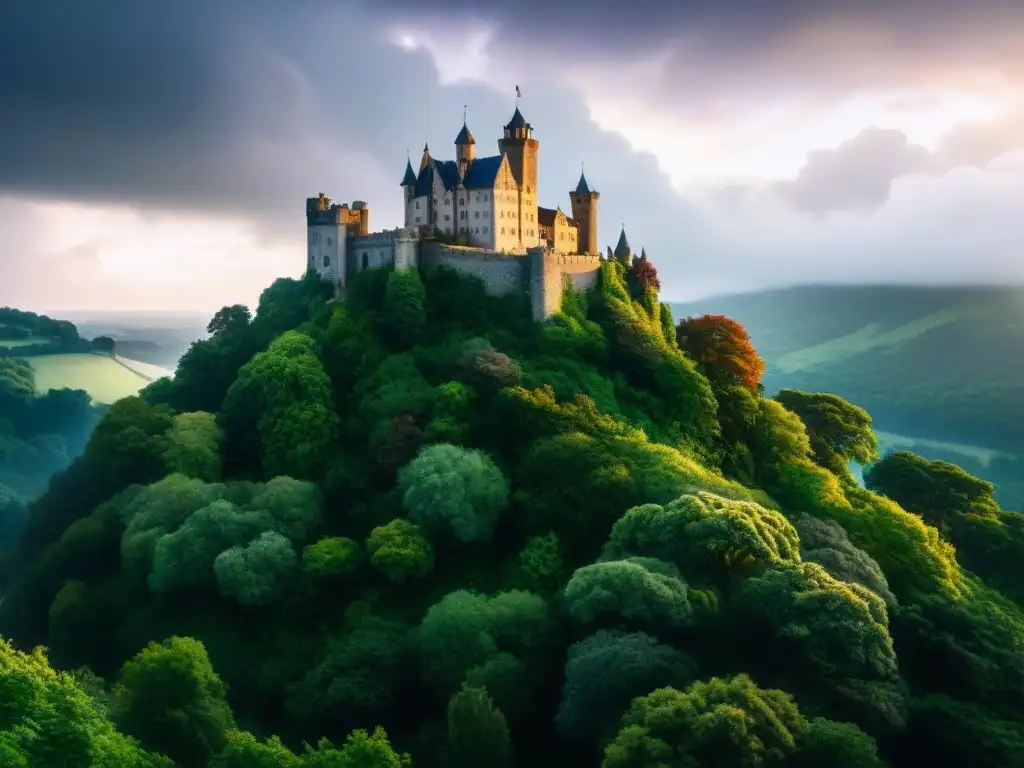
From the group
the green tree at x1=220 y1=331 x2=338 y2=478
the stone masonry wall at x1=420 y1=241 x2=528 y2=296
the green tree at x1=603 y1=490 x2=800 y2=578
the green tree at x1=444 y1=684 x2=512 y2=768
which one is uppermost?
the stone masonry wall at x1=420 y1=241 x2=528 y2=296

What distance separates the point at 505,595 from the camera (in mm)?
40656

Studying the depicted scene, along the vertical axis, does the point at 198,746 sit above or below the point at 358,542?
below

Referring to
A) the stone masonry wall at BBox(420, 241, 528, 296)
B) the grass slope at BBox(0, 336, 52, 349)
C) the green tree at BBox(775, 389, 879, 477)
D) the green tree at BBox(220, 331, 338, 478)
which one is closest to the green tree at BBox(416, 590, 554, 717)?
the green tree at BBox(220, 331, 338, 478)

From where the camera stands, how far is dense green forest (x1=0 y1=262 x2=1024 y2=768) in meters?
34.4

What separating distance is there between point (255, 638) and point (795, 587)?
24089 millimetres

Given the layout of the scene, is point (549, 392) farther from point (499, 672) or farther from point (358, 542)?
point (499, 672)

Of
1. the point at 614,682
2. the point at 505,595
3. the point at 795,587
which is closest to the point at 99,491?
the point at 505,595

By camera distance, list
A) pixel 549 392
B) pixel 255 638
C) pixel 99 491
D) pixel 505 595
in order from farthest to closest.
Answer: pixel 99 491, pixel 549 392, pixel 255 638, pixel 505 595

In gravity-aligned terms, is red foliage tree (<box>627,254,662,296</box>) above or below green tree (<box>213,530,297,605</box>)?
above

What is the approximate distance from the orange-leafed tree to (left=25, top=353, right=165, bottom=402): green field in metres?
54.4

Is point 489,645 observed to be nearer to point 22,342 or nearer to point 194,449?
point 194,449

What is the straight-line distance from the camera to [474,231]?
6312 cm

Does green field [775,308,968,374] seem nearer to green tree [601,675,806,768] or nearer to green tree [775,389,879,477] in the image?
green tree [775,389,879,477]

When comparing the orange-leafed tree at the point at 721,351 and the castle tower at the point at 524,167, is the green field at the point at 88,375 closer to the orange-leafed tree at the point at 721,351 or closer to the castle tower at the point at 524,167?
the castle tower at the point at 524,167
